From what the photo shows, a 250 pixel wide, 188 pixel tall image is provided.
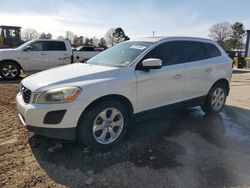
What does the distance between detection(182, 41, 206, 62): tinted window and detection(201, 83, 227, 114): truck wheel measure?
2.80 ft

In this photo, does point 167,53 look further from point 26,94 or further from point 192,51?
point 26,94

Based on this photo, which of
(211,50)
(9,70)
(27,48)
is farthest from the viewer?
(27,48)

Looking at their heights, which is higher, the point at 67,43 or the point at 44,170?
the point at 67,43

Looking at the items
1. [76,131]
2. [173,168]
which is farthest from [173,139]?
[76,131]

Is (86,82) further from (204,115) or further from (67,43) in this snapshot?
(67,43)

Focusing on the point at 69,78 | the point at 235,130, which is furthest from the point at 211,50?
the point at 69,78

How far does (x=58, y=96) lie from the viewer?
3.41 metres

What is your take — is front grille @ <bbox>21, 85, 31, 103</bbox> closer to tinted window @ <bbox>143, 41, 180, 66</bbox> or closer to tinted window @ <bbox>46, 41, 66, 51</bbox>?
tinted window @ <bbox>143, 41, 180, 66</bbox>

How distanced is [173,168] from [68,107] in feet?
5.35

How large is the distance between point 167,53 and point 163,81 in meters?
0.61

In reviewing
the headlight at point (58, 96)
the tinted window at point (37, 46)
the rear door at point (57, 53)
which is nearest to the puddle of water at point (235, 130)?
the headlight at point (58, 96)

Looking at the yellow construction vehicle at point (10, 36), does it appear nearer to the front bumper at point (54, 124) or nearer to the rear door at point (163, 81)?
the rear door at point (163, 81)

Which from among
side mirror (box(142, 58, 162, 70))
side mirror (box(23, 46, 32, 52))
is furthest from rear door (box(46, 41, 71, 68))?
side mirror (box(142, 58, 162, 70))

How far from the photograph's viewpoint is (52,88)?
3459mm
